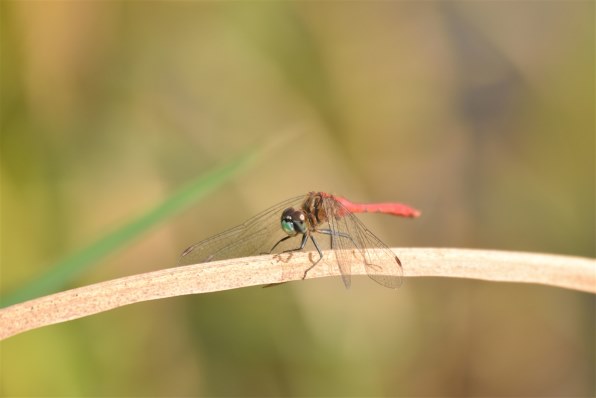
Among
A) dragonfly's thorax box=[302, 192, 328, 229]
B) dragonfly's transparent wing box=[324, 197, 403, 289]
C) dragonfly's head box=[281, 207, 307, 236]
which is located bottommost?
dragonfly's transparent wing box=[324, 197, 403, 289]

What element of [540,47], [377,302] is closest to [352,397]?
[377,302]

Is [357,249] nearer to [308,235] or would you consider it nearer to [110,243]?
[308,235]

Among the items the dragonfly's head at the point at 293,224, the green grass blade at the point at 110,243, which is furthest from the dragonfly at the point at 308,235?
the green grass blade at the point at 110,243

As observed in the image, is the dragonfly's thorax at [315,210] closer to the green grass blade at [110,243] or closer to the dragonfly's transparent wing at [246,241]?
the dragonfly's transparent wing at [246,241]

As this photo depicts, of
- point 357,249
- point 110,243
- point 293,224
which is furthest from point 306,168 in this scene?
point 110,243

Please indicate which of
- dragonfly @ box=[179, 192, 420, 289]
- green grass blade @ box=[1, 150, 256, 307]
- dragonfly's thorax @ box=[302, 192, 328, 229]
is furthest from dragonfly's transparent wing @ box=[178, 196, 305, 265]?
green grass blade @ box=[1, 150, 256, 307]

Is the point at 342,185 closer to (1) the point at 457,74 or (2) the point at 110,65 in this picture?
(1) the point at 457,74

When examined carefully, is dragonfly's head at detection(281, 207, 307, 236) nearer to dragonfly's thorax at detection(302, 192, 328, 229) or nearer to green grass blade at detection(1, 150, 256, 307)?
dragonfly's thorax at detection(302, 192, 328, 229)
